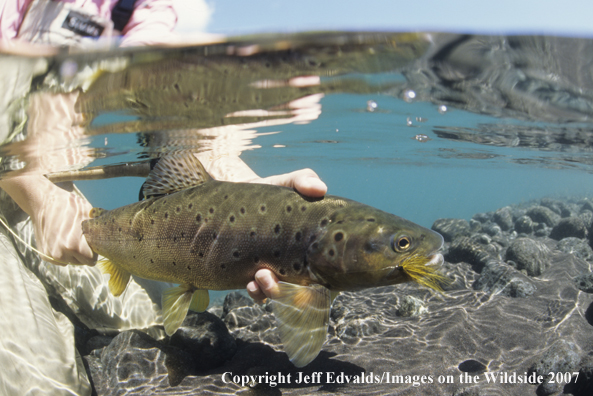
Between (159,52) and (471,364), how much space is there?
6820 millimetres

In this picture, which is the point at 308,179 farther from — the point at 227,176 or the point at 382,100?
the point at 382,100

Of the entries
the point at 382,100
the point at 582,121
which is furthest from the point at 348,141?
the point at 582,121

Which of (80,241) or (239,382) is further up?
(80,241)

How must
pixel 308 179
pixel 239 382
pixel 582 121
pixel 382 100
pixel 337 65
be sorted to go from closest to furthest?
pixel 308 179 → pixel 239 382 → pixel 337 65 → pixel 382 100 → pixel 582 121

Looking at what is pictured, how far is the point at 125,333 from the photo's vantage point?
5.52 meters

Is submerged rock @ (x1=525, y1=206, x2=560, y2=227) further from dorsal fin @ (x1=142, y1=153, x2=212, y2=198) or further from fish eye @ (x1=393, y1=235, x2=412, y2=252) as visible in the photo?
dorsal fin @ (x1=142, y1=153, x2=212, y2=198)

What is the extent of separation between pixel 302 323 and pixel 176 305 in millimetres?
1224

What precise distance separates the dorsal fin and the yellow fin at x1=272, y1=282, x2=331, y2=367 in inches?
56.8

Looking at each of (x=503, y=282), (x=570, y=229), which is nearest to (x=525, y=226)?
(x=570, y=229)

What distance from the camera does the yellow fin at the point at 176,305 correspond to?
2.84 m

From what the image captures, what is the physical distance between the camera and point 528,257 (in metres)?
9.25

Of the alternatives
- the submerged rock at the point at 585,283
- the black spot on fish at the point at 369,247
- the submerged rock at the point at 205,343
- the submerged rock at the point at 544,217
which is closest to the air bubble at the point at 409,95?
the submerged rock at the point at 585,283

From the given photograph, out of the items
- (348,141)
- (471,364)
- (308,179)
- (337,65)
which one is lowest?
(471,364)

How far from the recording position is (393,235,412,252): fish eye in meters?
2.30
